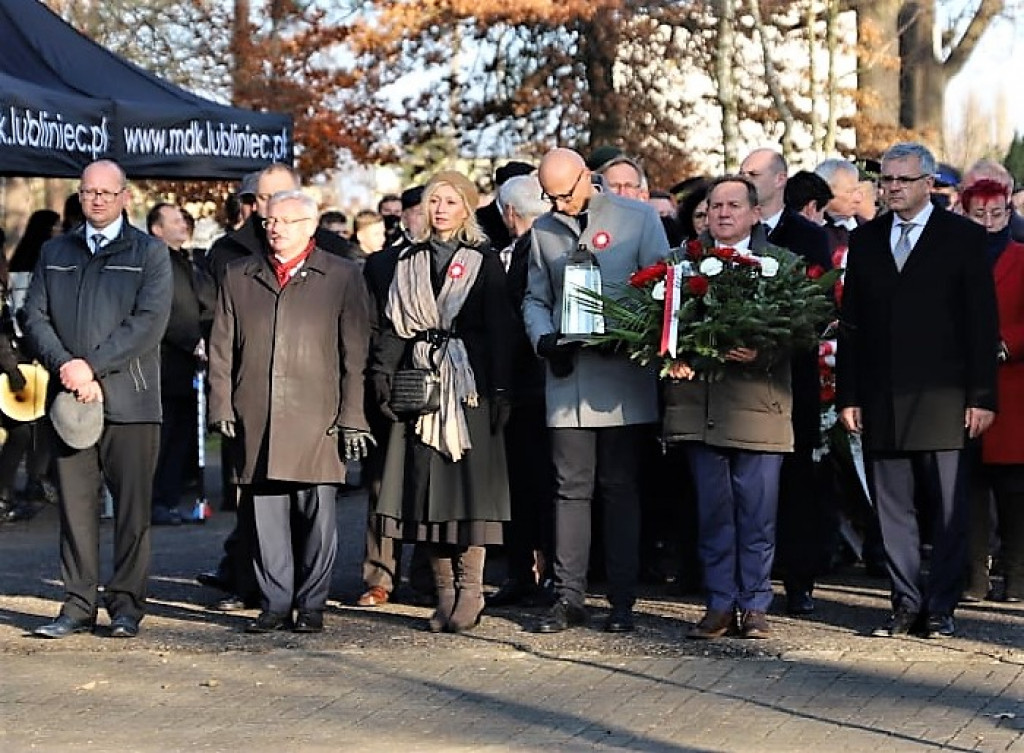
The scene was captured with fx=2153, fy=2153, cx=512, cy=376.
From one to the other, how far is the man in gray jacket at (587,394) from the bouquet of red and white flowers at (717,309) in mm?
333

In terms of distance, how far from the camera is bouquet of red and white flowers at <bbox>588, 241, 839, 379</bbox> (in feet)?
30.5

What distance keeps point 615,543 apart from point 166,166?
19.2 ft

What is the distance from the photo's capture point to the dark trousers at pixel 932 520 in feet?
31.6

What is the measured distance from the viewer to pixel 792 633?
9820 millimetres

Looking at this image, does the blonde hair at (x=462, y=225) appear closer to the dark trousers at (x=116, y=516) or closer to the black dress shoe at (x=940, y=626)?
the dark trousers at (x=116, y=516)

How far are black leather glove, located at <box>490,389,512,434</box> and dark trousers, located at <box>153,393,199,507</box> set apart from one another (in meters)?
5.78

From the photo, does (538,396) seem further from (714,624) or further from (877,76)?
(877,76)

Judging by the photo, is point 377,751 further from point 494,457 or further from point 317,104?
point 317,104

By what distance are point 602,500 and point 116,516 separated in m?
2.30

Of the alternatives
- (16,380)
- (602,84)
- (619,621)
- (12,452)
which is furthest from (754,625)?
(602,84)

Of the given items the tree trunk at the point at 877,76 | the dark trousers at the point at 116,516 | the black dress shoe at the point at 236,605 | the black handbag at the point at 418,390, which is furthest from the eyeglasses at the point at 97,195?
the tree trunk at the point at 877,76

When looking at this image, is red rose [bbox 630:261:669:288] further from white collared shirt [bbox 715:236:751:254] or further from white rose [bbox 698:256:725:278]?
white collared shirt [bbox 715:236:751:254]

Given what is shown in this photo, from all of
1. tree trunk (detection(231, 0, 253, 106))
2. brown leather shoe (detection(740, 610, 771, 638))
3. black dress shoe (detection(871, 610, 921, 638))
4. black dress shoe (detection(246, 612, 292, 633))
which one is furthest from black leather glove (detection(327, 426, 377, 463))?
tree trunk (detection(231, 0, 253, 106))

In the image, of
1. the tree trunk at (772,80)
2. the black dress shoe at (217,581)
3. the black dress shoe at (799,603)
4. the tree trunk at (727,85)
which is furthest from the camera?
the tree trunk at (772,80)
